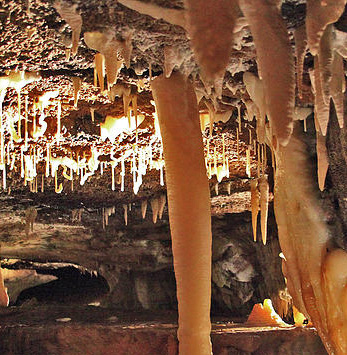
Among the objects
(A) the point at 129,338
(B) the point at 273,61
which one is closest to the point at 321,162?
(B) the point at 273,61

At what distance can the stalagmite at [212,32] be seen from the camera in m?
2.18

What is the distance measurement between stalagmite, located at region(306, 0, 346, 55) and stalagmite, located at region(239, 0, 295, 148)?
205 mm

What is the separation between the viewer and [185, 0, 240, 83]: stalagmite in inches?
85.7

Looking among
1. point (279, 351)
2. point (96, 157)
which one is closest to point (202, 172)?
point (96, 157)

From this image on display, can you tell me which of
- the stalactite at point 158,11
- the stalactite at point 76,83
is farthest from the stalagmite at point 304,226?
the stalactite at point 158,11

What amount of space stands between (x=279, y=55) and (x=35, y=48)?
5.59 ft

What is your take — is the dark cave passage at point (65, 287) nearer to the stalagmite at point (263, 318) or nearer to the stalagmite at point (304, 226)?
the stalagmite at point (263, 318)

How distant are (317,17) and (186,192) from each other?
1603mm

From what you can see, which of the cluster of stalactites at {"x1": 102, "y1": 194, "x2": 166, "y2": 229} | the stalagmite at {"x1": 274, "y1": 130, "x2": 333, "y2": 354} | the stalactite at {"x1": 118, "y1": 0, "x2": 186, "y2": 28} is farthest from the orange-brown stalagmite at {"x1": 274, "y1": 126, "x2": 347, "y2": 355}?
the cluster of stalactites at {"x1": 102, "y1": 194, "x2": 166, "y2": 229}

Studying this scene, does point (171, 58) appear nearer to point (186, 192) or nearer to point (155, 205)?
point (186, 192)

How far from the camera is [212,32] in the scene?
2.23m

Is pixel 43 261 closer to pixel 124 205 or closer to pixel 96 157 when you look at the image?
pixel 124 205

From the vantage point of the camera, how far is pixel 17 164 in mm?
5840

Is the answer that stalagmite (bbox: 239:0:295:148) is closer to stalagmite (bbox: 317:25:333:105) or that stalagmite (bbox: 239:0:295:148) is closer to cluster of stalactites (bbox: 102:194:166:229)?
stalagmite (bbox: 317:25:333:105)
